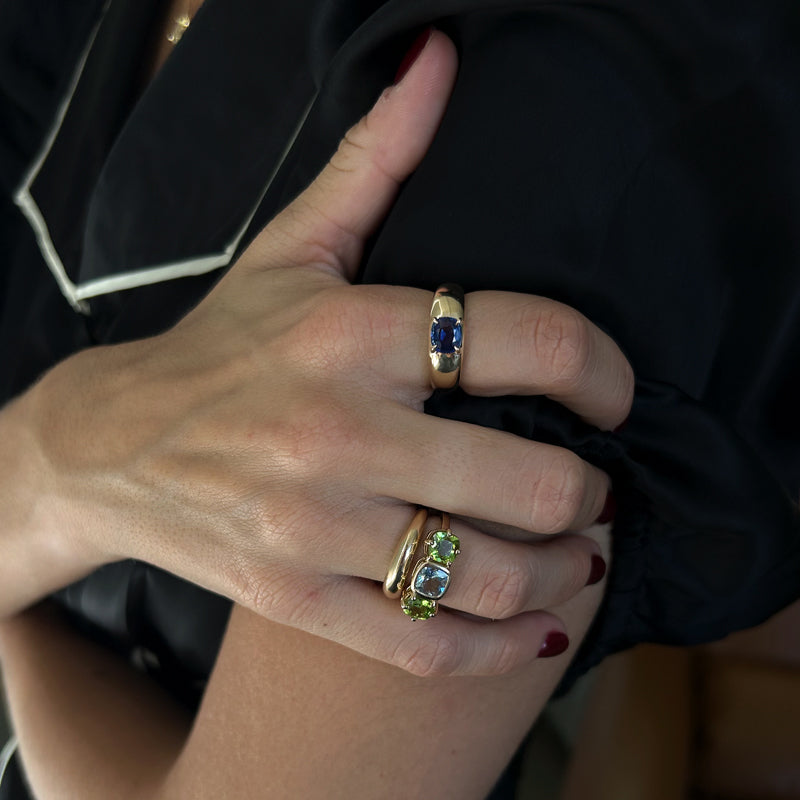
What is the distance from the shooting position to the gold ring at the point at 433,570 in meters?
0.50

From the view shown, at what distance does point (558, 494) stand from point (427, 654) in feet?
0.45

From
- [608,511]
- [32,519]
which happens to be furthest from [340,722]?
[32,519]

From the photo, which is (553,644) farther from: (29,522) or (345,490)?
(29,522)

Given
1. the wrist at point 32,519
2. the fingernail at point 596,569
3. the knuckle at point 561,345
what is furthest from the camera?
the wrist at point 32,519

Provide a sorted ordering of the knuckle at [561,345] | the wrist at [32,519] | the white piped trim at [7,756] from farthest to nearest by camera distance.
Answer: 1. the white piped trim at [7,756]
2. the wrist at [32,519]
3. the knuckle at [561,345]

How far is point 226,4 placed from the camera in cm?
71

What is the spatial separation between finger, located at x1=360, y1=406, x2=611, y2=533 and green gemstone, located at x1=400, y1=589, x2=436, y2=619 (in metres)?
0.06

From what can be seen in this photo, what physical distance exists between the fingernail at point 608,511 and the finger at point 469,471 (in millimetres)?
73

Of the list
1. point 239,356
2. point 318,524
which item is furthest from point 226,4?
point 318,524

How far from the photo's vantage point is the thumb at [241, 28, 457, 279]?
54cm

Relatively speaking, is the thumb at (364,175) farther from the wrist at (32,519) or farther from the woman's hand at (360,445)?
the wrist at (32,519)

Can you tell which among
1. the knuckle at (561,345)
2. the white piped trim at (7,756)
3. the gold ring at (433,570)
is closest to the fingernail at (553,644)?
the gold ring at (433,570)

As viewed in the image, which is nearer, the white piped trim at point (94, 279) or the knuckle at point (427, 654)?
the knuckle at point (427, 654)

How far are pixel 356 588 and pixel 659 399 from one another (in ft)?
0.84
